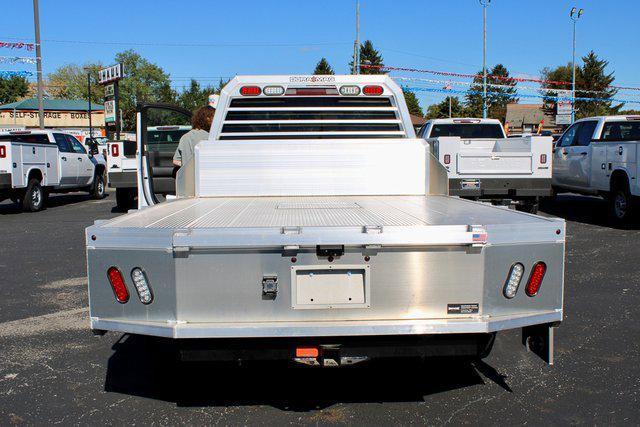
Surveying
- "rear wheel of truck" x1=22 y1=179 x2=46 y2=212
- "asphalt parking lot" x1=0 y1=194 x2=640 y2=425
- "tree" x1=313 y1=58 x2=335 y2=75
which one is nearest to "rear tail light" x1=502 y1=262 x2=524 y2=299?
"asphalt parking lot" x1=0 y1=194 x2=640 y2=425

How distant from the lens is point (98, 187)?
62.5ft

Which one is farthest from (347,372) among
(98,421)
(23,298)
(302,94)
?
(23,298)

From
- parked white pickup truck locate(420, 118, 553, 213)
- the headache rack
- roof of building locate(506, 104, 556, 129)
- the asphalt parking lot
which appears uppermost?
roof of building locate(506, 104, 556, 129)

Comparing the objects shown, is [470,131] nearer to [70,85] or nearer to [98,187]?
[98,187]

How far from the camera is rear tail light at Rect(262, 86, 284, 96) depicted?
6.07 meters

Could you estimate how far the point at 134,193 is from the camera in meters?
15.5

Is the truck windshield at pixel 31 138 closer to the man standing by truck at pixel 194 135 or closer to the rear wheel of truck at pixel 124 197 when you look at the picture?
the rear wheel of truck at pixel 124 197

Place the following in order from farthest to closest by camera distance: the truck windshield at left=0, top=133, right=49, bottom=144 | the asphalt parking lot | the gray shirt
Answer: the truck windshield at left=0, top=133, right=49, bottom=144 < the gray shirt < the asphalt parking lot

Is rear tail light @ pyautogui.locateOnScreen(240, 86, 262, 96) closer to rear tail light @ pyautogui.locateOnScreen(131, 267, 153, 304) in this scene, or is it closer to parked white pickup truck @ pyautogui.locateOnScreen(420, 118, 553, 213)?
rear tail light @ pyautogui.locateOnScreen(131, 267, 153, 304)

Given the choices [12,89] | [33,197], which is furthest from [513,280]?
[12,89]

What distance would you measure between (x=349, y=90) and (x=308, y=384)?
9.97 feet

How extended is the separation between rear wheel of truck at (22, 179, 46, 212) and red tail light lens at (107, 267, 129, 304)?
13.1m

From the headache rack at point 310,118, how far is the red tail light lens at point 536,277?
9.35ft

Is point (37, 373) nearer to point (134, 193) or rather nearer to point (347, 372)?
point (347, 372)
